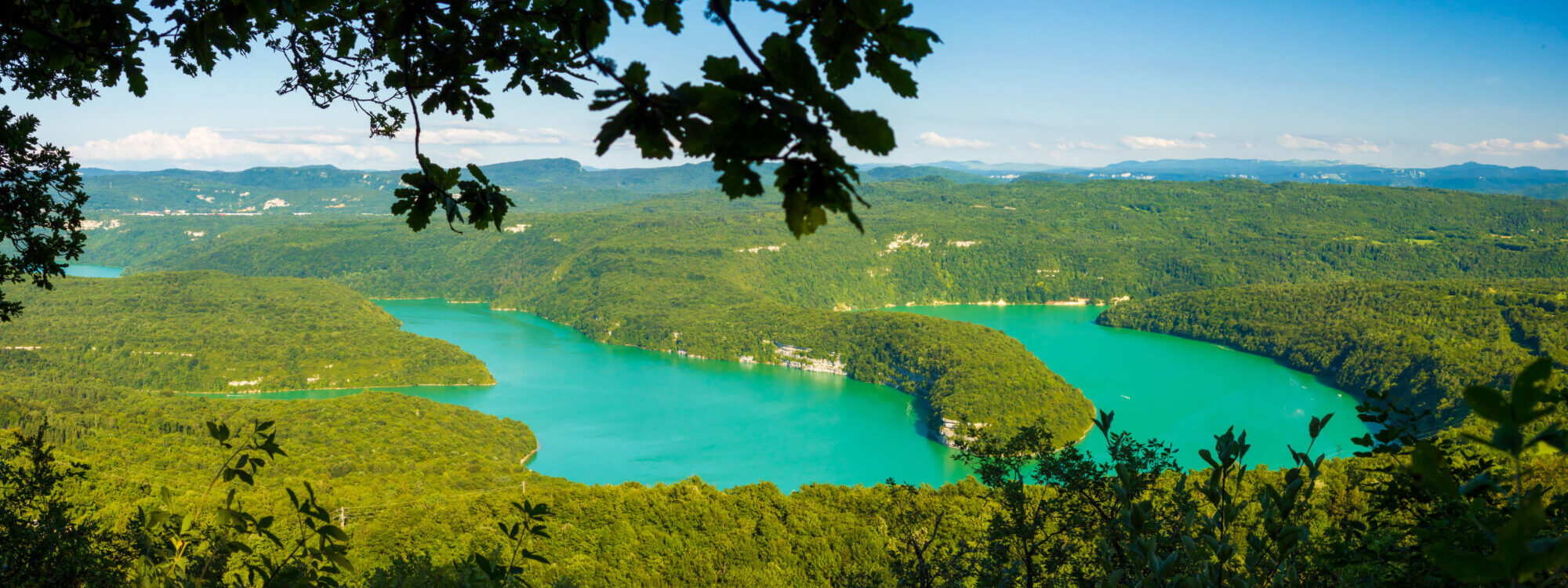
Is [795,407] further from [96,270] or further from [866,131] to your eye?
[96,270]

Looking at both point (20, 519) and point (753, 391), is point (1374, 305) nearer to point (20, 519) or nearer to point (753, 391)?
point (753, 391)

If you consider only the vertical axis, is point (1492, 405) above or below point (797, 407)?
above

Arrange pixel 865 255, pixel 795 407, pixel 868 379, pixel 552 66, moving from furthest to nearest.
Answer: pixel 865 255
pixel 868 379
pixel 795 407
pixel 552 66

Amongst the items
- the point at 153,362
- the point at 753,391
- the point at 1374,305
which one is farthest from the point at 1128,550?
the point at 1374,305

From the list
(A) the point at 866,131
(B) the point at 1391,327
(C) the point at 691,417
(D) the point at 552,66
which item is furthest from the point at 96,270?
(B) the point at 1391,327

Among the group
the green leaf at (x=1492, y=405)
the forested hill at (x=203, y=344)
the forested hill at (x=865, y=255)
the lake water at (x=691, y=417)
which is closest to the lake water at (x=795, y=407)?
the lake water at (x=691, y=417)

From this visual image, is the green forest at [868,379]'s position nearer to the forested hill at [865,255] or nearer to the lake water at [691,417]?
the forested hill at [865,255]

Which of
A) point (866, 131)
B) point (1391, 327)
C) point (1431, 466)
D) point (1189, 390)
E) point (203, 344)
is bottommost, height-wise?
point (1189, 390)
